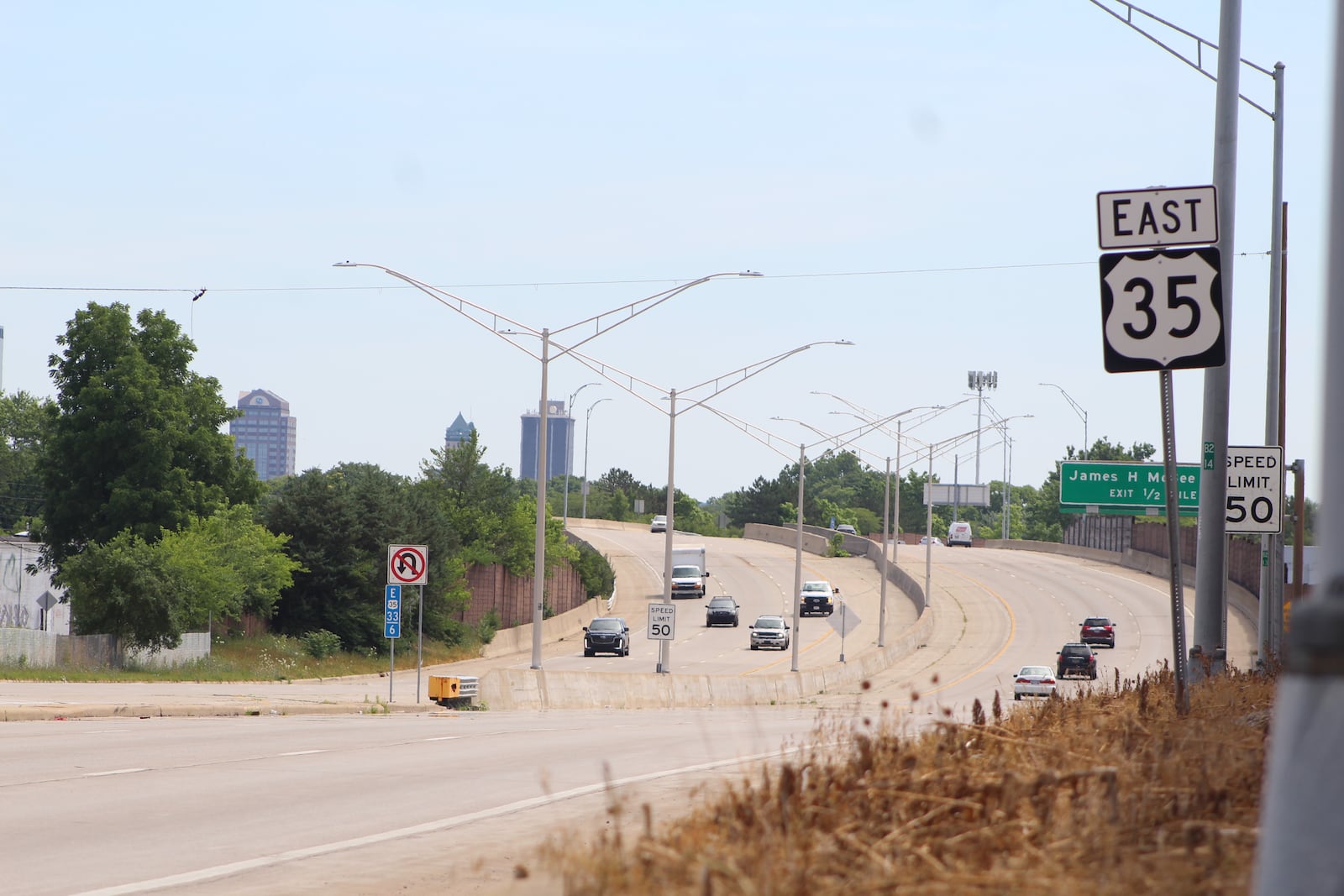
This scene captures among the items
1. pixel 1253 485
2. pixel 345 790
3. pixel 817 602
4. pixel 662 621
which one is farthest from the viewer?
pixel 817 602

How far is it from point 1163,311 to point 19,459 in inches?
4864

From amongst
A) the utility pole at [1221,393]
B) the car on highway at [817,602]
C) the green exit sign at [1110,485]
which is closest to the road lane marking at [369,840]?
the utility pole at [1221,393]

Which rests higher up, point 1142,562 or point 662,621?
point 1142,562

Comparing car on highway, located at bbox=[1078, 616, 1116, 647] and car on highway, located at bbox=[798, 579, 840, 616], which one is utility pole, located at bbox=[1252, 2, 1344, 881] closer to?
car on highway, located at bbox=[1078, 616, 1116, 647]

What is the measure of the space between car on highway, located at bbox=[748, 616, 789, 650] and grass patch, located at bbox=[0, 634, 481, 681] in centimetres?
1284

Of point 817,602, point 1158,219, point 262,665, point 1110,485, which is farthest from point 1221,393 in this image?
point 817,602

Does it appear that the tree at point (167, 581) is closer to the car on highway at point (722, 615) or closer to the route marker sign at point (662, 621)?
the route marker sign at point (662, 621)

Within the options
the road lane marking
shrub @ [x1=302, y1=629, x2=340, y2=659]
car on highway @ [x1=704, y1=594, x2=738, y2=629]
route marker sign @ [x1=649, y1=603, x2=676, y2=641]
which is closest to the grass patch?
shrub @ [x1=302, y1=629, x2=340, y2=659]

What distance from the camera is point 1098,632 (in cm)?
6706

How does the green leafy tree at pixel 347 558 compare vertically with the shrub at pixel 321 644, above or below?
above

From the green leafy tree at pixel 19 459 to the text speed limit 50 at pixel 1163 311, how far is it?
110 meters

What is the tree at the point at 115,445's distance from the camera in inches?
2384

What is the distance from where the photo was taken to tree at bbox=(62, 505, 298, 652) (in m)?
44.6

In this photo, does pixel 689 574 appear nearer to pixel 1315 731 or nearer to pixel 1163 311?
pixel 1163 311
